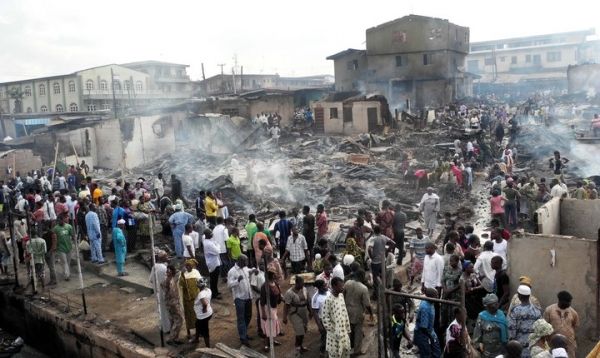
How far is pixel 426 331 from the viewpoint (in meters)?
7.09

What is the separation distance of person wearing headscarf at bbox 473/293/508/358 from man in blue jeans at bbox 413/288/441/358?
25.6 inches

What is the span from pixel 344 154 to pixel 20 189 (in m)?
15.3

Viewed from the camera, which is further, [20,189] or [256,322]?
[20,189]

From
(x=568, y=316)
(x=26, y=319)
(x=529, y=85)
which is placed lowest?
(x=26, y=319)

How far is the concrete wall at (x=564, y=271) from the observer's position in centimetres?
741

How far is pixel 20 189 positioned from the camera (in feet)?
62.2

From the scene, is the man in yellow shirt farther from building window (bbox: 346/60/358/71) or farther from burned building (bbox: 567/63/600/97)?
burned building (bbox: 567/63/600/97)

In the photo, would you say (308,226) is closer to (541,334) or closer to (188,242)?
(188,242)

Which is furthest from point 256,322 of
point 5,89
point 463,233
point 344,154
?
point 5,89

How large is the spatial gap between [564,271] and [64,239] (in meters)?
10.5

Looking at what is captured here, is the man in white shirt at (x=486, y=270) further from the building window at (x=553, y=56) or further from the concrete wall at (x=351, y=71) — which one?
the building window at (x=553, y=56)

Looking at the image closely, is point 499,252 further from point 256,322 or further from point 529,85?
point 529,85

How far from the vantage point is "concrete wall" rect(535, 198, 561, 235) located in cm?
876

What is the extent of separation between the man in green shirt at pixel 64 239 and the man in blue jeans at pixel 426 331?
28.9 ft
